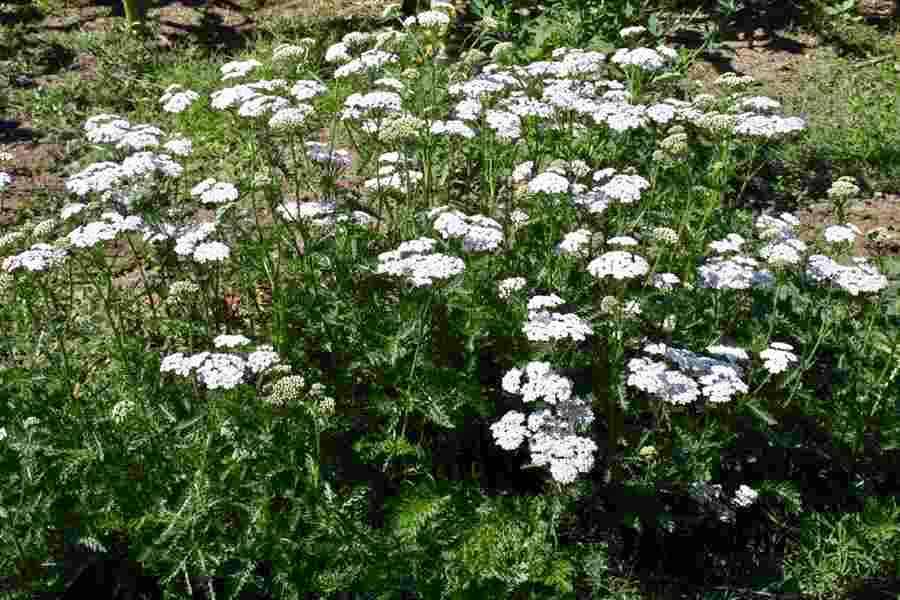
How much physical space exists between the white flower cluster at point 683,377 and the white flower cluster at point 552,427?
0.25m

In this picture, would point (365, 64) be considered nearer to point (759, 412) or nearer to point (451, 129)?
point (451, 129)

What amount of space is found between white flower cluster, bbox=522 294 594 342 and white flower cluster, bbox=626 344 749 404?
0.85 ft

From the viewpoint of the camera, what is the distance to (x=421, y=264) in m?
3.39

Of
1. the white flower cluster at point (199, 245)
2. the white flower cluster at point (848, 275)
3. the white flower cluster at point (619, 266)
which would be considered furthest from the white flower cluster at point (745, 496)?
the white flower cluster at point (199, 245)

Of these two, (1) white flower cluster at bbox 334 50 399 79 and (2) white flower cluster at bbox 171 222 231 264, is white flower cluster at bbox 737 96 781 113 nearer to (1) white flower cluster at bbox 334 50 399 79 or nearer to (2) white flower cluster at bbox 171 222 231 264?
(1) white flower cluster at bbox 334 50 399 79

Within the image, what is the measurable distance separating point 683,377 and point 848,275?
97 cm

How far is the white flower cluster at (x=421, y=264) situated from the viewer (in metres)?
3.33

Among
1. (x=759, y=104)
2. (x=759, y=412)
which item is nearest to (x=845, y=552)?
(x=759, y=412)

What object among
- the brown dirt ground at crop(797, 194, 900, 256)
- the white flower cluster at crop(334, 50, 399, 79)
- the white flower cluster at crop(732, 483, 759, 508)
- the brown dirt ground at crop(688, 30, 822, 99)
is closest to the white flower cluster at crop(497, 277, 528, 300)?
the white flower cluster at crop(732, 483, 759, 508)

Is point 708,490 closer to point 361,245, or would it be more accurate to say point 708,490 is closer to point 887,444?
point 887,444

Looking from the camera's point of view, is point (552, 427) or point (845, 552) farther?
point (845, 552)

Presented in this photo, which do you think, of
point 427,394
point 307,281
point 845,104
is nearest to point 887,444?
point 427,394

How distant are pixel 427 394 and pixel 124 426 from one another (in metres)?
1.17

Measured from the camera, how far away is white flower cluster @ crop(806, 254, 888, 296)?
12.1 feet
